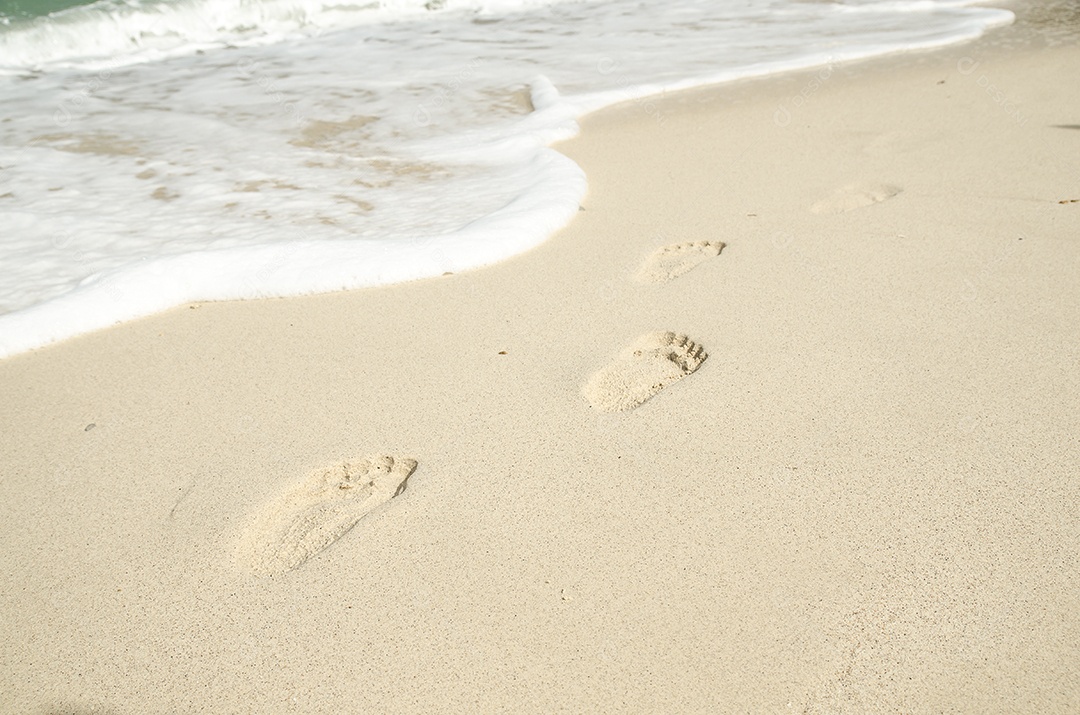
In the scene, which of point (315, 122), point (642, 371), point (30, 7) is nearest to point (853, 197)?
point (642, 371)

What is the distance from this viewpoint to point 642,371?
6.70 feet

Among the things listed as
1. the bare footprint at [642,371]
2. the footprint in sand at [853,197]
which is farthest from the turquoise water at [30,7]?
the bare footprint at [642,371]

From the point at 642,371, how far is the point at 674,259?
694 millimetres

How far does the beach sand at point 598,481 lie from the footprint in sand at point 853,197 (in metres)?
0.02

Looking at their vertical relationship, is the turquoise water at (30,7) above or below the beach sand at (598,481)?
above

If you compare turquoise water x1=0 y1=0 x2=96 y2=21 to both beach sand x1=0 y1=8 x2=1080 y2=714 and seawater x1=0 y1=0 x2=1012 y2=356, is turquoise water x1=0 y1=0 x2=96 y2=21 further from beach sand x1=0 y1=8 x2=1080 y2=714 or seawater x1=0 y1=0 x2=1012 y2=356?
beach sand x1=0 y1=8 x2=1080 y2=714

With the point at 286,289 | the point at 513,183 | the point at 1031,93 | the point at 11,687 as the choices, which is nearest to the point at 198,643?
the point at 11,687

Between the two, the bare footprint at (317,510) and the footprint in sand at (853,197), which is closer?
the bare footprint at (317,510)

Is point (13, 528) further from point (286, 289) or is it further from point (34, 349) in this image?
point (286, 289)

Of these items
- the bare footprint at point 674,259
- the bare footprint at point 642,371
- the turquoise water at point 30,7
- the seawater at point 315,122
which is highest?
the turquoise water at point 30,7

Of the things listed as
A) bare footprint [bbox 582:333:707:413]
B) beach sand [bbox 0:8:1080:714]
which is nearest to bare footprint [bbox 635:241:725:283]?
beach sand [bbox 0:8:1080:714]

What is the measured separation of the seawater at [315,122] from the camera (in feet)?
9.15

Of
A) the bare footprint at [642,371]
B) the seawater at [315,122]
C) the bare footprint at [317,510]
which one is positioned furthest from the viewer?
the seawater at [315,122]

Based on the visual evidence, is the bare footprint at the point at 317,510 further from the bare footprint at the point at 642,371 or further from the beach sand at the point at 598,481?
the bare footprint at the point at 642,371
